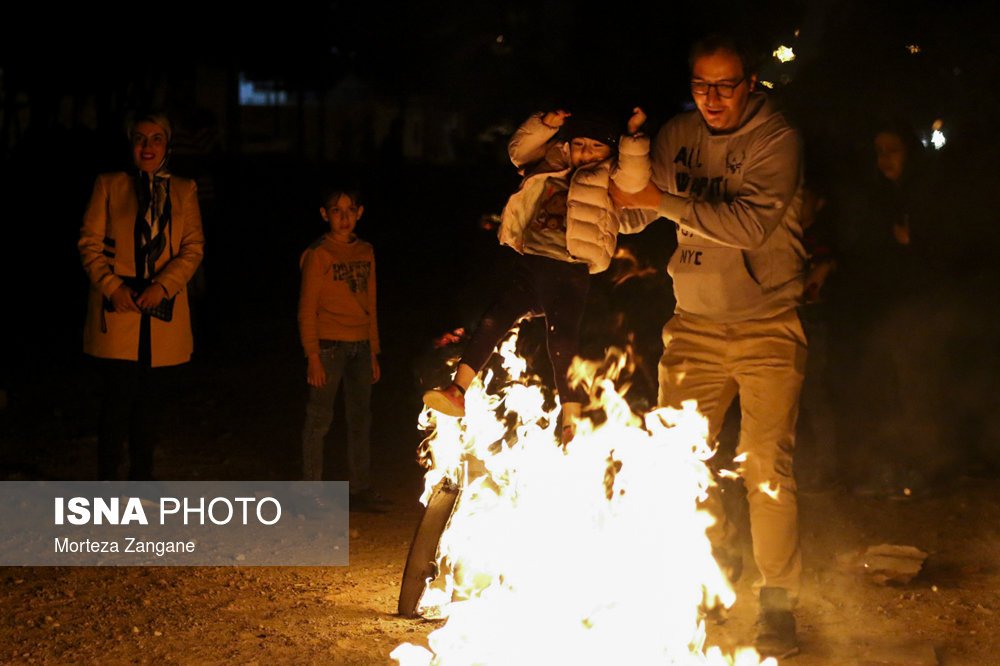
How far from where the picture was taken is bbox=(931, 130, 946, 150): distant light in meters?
12.0

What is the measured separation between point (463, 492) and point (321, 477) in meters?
2.33

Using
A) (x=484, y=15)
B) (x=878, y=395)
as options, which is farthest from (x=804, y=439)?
(x=484, y=15)

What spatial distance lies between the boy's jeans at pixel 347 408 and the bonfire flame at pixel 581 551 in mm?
1761

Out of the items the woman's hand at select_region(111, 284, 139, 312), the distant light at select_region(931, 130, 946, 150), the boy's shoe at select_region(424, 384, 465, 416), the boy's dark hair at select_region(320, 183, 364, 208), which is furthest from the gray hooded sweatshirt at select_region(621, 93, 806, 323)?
the distant light at select_region(931, 130, 946, 150)

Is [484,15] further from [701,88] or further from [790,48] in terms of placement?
[701,88]

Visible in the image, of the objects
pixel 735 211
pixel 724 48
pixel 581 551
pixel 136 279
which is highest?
pixel 724 48

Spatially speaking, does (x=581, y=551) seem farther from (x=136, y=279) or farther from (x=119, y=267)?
(x=119, y=267)

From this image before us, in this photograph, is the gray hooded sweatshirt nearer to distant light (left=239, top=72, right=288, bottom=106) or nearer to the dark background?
the dark background

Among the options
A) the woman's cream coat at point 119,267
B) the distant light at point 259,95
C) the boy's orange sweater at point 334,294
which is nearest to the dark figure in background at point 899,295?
the boy's orange sweater at point 334,294

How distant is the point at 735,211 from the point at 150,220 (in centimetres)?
355

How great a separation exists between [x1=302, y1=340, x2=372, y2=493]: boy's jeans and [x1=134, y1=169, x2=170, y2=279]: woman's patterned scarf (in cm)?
106

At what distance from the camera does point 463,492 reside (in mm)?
5488

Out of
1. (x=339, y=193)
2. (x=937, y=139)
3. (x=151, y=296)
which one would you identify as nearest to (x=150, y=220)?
(x=151, y=296)

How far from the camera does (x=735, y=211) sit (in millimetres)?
4926
